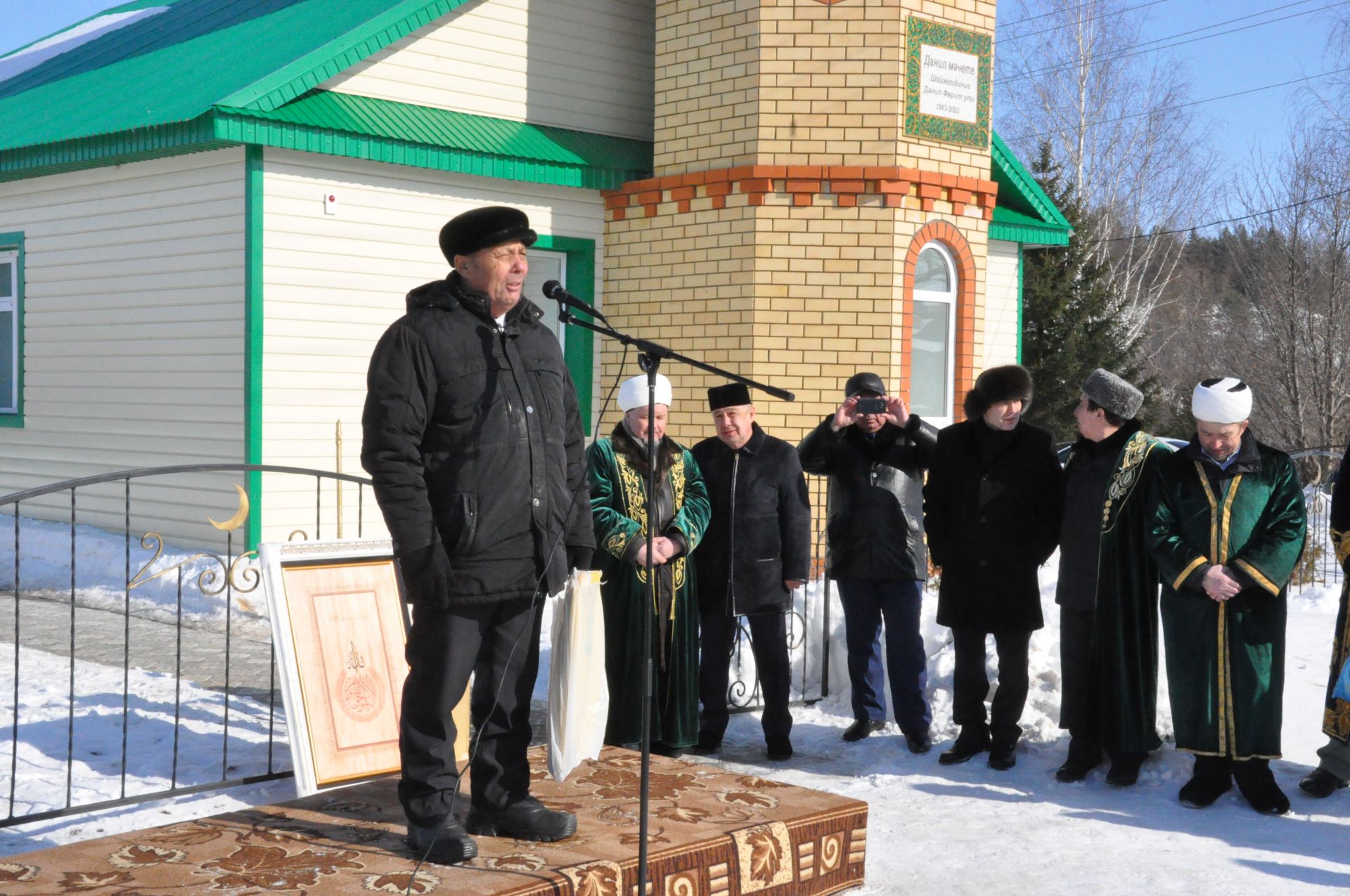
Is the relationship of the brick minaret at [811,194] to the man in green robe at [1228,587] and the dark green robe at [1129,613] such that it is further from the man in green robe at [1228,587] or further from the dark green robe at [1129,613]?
the man in green robe at [1228,587]

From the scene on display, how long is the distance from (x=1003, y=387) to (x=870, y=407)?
618 millimetres

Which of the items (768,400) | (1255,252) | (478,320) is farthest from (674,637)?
(1255,252)

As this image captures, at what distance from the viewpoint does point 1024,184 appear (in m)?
13.8

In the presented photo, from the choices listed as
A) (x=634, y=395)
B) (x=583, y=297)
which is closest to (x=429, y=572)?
(x=634, y=395)

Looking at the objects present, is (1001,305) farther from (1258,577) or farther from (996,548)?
(1258,577)

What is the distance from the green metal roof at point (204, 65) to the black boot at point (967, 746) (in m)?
6.42

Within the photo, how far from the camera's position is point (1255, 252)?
84.2 ft

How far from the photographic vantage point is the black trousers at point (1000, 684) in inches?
237

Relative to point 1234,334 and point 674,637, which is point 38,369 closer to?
point 674,637

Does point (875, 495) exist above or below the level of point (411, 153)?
below

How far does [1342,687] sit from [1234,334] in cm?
2530

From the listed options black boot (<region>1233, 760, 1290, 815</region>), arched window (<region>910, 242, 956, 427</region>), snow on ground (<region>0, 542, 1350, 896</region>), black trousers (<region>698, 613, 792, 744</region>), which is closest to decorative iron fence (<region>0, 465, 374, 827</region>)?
snow on ground (<region>0, 542, 1350, 896</region>)

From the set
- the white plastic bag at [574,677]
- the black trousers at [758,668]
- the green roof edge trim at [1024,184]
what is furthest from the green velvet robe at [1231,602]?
the green roof edge trim at [1024,184]

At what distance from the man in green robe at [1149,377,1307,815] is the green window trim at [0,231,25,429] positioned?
10676 millimetres
